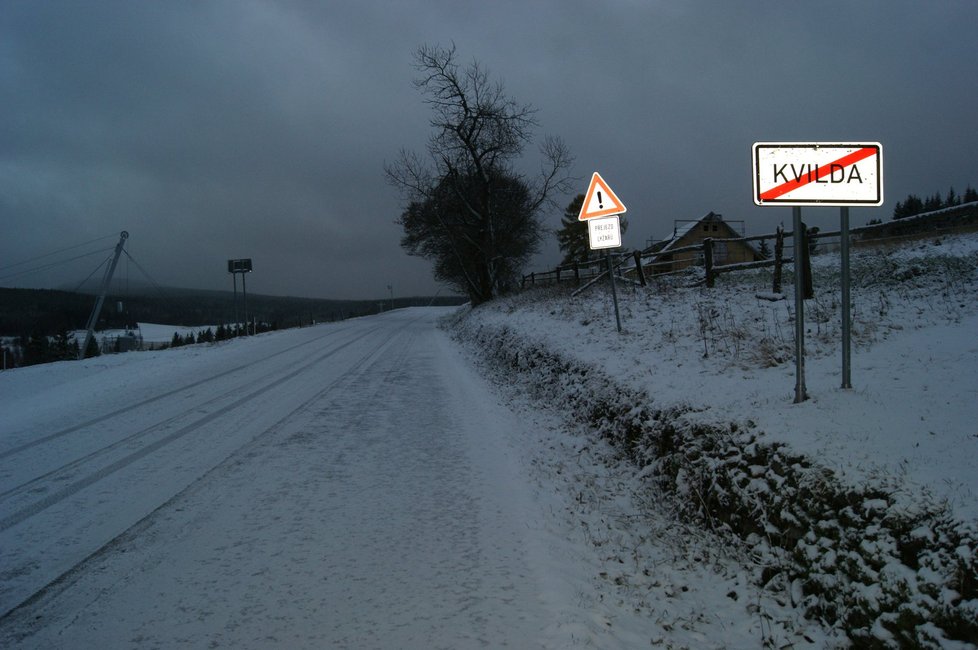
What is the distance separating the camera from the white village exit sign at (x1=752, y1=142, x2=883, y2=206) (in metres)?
5.23

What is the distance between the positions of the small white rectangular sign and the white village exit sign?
5.09 meters

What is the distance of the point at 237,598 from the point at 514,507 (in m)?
2.41

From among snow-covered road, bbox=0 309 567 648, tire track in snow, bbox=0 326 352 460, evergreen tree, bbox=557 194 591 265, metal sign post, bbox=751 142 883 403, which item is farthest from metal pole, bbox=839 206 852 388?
evergreen tree, bbox=557 194 591 265

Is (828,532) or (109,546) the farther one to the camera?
(109,546)

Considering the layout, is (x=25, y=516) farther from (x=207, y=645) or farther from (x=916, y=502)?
(x=916, y=502)

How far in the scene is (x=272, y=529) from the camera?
14.9 feet

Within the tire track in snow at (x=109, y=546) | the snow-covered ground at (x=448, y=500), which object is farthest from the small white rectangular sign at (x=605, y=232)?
the tire track in snow at (x=109, y=546)

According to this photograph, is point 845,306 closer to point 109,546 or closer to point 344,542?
point 344,542

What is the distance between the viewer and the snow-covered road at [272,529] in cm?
327

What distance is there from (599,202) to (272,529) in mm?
8207

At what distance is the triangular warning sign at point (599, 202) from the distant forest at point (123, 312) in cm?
3390

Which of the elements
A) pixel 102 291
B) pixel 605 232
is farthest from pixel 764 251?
pixel 102 291

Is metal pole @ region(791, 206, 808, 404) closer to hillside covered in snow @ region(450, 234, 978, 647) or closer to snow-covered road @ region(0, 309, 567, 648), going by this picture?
hillside covered in snow @ region(450, 234, 978, 647)

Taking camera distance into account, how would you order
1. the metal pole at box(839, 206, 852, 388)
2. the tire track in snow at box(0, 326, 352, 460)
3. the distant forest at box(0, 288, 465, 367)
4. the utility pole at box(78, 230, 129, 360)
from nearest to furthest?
the metal pole at box(839, 206, 852, 388)
the tire track in snow at box(0, 326, 352, 460)
the utility pole at box(78, 230, 129, 360)
the distant forest at box(0, 288, 465, 367)
